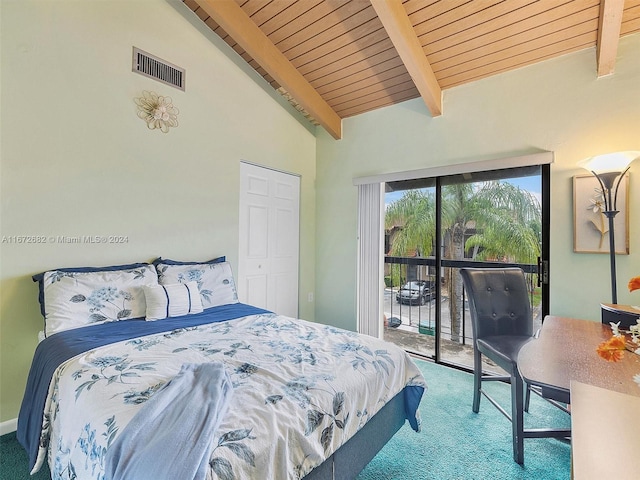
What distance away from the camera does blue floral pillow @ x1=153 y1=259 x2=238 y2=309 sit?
245 cm

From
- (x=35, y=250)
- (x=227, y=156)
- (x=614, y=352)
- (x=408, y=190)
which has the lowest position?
(x=614, y=352)

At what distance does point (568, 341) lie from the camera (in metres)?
1.49

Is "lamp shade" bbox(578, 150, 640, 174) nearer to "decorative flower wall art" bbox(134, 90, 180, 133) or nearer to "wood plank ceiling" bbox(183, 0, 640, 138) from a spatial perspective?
"wood plank ceiling" bbox(183, 0, 640, 138)

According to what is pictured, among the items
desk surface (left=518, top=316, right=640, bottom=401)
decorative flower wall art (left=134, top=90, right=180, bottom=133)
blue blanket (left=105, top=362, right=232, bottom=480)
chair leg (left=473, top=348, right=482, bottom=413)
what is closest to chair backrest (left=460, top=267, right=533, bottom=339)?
chair leg (left=473, top=348, right=482, bottom=413)

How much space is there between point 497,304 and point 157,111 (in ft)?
10.2

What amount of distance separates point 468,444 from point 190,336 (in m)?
1.80

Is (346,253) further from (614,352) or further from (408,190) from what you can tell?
(614,352)

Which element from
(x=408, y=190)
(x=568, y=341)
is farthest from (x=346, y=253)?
(x=568, y=341)

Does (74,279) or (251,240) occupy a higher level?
(251,240)

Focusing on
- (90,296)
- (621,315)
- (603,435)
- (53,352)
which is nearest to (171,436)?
(603,435)

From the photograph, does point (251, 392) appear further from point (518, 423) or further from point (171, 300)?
point (518, 423)

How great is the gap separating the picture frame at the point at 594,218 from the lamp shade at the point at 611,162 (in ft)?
0.94

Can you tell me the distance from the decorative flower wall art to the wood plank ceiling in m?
0.80

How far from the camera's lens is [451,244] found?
3068mm
